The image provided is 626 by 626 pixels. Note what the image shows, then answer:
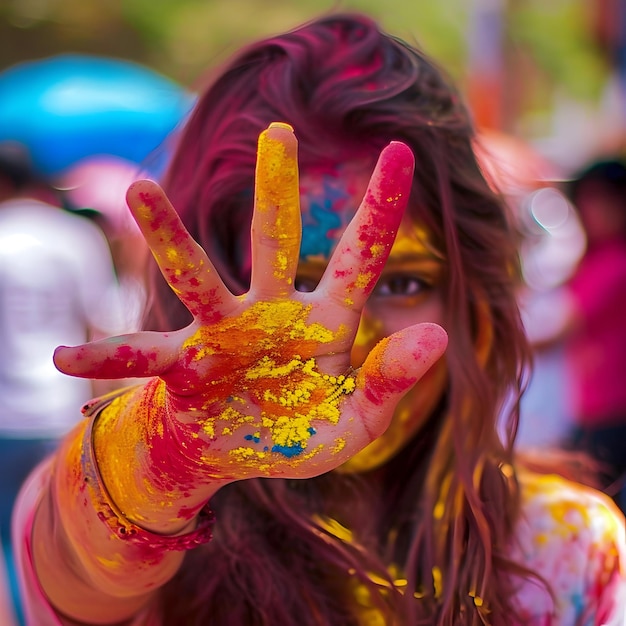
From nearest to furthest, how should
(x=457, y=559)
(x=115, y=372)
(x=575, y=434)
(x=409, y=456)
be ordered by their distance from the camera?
(x=115, y=372)
(x=457, y=559)
(x=409, y=456)
(x=575, y=434)

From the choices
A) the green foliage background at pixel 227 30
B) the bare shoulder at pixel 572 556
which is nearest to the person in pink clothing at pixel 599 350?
the bare shoulder at pixel 572 556

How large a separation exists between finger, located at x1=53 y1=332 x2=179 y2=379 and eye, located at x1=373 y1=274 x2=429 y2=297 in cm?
42

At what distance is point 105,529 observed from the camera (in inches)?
32.8

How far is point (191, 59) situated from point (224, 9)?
33.7 inches

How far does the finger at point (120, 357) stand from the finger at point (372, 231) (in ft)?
0.53

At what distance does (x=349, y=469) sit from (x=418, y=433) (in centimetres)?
13

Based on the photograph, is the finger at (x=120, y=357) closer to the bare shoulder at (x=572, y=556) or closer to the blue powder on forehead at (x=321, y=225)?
the blue powder on forehead at (x=321, y=225)

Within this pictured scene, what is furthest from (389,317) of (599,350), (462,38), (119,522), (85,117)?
(462,38)

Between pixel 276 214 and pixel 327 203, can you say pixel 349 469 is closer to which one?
pixel 327 203

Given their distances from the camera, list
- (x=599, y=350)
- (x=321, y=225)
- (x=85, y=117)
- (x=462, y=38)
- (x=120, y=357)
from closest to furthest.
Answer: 1. (x=120, y=357)
2. (x=321, y=225)
3. (x=599, y=350)
4. (x=85, y=117)
5. (x=462, y=38)

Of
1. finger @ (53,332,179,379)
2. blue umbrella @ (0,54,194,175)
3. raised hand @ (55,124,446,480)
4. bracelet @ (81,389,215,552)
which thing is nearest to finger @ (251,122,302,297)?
Result: raised hand @ (55,124,446,480)

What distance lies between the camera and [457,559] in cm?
102

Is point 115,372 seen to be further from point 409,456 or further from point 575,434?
point 575,434

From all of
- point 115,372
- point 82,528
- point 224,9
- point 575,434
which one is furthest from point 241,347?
point 224,9
